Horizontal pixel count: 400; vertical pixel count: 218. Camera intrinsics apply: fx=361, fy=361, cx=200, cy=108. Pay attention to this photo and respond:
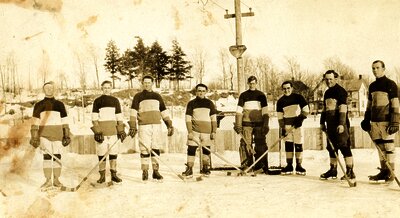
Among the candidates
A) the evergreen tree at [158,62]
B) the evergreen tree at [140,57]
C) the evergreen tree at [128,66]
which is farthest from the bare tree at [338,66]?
the evergreen tree at [128,66]

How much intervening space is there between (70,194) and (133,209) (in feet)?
3.67

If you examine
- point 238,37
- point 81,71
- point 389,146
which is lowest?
point 389,146

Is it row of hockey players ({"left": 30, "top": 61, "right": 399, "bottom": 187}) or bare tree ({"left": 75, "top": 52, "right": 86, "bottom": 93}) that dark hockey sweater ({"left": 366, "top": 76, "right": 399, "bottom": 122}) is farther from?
bare tree ({"left": 75, "top": 52, "right": 86, "bottom": 93})

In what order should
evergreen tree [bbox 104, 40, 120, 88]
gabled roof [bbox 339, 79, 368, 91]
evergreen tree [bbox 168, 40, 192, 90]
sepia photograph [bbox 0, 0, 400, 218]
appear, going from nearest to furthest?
sepia photograph [bbox 0, 0, 400, 218]
evergreen tree [bbox 104, 40, 120, 88]
evergreen tree [bbox 168, 40, 192, 90]
gabled roof [bbox 339, 79, 368, 91]

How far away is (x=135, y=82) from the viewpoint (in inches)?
259

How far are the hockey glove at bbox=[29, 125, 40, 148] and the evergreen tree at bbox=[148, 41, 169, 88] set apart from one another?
7.61ft

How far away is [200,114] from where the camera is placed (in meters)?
5.52

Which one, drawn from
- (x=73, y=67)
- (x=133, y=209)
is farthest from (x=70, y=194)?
(x=73, y=67)

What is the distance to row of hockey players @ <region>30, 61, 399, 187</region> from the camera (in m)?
4.77

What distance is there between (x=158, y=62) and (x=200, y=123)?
1.71m

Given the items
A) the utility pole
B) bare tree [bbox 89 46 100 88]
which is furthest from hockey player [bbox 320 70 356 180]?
bare tree [bbox 89 46 100 88]

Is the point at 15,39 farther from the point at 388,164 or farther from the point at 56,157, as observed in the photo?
the point at 388,164

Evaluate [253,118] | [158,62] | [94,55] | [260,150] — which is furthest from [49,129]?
[260,150]

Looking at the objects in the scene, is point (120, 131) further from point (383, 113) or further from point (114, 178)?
point (383, 113)
